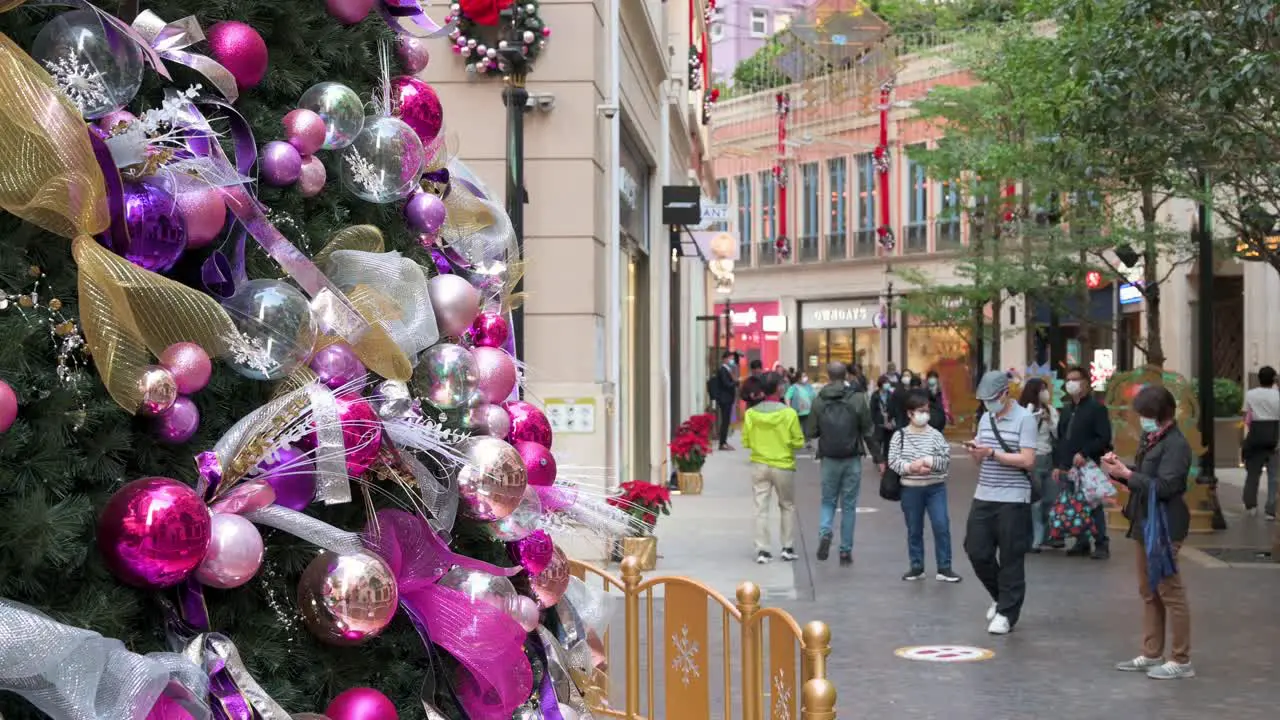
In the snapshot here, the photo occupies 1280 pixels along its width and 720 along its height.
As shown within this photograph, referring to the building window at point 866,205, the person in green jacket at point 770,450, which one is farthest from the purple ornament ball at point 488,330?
the building window at point 866,205

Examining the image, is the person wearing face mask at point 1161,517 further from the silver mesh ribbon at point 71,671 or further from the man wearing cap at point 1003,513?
the silver mesh ribbon at point 71,671

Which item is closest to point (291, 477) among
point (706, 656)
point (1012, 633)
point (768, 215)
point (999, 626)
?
point (706, 656)

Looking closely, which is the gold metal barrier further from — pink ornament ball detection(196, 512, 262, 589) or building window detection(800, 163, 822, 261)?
building window detection(800, 163, 822, 261)

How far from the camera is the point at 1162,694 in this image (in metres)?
8.59

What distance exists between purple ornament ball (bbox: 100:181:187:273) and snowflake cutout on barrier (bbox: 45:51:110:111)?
152mm

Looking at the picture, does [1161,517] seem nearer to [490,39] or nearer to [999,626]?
[999,626]

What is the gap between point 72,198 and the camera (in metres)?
2.05

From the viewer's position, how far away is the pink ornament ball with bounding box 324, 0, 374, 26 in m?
2.77

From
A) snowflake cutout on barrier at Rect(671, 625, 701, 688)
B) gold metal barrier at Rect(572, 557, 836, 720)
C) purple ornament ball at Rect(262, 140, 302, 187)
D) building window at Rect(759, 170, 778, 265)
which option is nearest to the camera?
purple ornament ball at Rect(262, 140, 302, 187)

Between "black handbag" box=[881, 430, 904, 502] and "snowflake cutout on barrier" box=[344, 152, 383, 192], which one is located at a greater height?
"snowflake cutout on barrier" box=[344, 152, 383, 192]

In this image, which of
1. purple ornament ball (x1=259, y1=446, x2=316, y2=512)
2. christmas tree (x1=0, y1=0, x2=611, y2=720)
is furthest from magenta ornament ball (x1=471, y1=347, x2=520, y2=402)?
purple ornament ball (x1=259, y1=446, x2=316, y2=512)

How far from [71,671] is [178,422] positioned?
452 mm

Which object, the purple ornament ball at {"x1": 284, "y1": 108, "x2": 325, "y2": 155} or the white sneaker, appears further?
the white sneaker

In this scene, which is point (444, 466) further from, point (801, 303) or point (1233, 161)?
point (801, 303)
